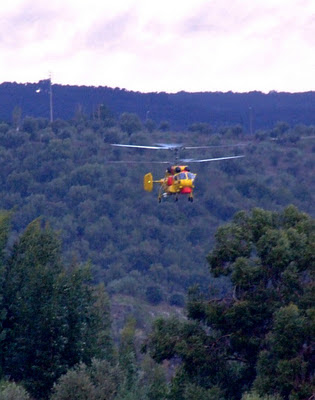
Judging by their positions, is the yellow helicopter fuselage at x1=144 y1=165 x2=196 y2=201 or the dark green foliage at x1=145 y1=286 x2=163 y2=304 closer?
the yellow helicopter fuselage at x1=144 y1=165 x2=196 y2=201

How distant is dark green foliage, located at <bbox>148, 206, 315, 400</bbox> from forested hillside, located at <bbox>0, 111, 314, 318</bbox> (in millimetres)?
37946

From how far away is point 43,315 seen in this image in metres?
27.9

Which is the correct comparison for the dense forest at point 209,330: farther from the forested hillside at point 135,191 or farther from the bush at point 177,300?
the forested hillside at point 135,191

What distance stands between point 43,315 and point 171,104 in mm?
82448

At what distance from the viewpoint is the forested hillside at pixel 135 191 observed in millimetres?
71125

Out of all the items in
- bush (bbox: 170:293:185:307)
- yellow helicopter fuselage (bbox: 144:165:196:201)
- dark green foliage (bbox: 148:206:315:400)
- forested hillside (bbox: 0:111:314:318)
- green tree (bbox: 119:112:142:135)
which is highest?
yellow helicopter fuselage (bbox: 144:165:196:201)

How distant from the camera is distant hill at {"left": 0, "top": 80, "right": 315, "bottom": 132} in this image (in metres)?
108

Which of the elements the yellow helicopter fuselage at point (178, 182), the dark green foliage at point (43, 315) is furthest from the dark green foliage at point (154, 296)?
the dark green foliage at point (43, 315)

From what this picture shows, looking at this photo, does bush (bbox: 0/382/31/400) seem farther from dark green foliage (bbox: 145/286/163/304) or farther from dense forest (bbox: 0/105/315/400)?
dark green foliage (bbox: 145/286/163/304)

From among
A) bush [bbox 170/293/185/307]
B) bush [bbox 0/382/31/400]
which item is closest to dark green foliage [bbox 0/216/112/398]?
bush [bbox 0/382/31/400]

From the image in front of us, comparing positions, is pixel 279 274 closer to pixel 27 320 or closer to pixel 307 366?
pixel 307 366

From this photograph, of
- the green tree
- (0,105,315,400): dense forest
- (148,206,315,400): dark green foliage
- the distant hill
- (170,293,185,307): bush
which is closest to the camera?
(0,105,315,400): dense forest

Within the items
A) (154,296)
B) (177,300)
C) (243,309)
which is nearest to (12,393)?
(243,309)

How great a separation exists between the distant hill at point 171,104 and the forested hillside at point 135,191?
1125 centimetres
